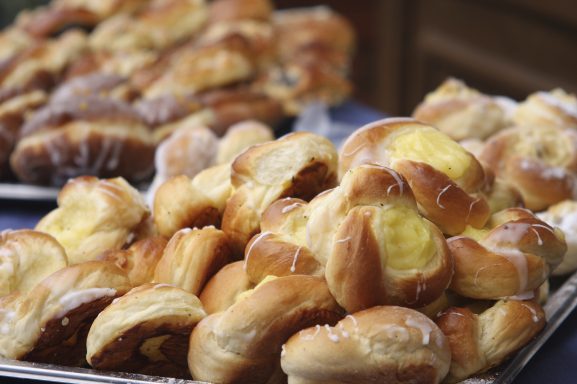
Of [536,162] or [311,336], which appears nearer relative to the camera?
[311,336]

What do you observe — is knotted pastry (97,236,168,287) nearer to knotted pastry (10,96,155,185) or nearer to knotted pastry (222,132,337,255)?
knotted pastry (222,132,337,255)

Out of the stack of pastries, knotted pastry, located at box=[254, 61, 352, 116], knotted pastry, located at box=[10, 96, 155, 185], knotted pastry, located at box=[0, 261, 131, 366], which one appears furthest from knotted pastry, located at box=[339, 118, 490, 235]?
knotted pastry, located at box=[254, 61, 352, 116]

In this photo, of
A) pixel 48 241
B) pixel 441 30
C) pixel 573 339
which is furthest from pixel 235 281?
pixel 441 30

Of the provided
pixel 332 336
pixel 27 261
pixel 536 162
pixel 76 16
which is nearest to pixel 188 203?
pixel 27 261

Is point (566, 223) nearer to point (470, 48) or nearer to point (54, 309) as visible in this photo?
point (54, 309)

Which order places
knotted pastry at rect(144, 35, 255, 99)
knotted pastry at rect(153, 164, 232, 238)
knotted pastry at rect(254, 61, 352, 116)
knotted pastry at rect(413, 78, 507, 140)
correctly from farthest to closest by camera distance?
knotted pastry at rect(254, 61, 352, 116), knotted pastry at rect(144, 35, 255, 99), knotted pastry at rect(413, 78, 507, 140), knotted pastry at rect(153, 164, 232, 238)

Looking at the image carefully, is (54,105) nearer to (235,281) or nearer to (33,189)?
(33,189)
